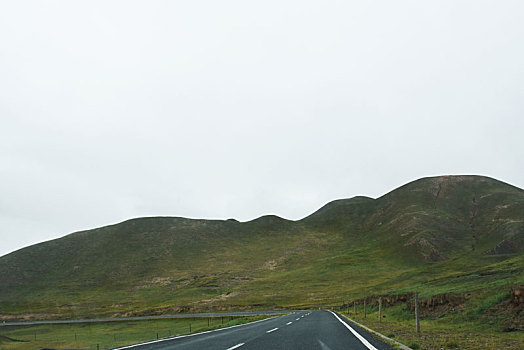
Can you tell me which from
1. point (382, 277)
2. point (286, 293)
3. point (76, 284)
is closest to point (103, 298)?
point (76, 284)

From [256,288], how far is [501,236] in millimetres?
112048

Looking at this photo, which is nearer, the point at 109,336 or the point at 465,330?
the point at 465,330

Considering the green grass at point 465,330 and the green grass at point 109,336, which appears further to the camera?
the green grass at point 109,336

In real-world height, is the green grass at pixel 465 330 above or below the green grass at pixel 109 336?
above

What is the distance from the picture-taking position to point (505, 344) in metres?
14.3

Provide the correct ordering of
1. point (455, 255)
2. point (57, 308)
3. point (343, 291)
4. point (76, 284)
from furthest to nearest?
point (76, 284), point (455, 255), point (57, 308), point (343, 291)

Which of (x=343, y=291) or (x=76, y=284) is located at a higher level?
(x=76, y=284)

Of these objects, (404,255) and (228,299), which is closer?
(228,299)

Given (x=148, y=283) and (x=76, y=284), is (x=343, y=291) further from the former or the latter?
(x=76, y=284)

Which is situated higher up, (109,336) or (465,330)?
(465,330)

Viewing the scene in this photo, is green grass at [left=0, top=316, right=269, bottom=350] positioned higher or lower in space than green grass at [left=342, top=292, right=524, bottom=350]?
lower

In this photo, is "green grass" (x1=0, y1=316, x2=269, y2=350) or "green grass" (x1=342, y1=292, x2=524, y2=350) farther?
"green grass" (x1=0, y1=316, x2=269, y2=350)

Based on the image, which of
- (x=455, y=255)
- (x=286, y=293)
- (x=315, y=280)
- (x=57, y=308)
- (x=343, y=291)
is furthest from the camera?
(x=455, y=255)

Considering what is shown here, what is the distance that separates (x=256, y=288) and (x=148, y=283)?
6080cm
